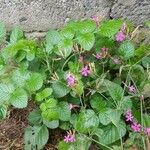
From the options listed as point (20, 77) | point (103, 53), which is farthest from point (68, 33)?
point (20, 77)

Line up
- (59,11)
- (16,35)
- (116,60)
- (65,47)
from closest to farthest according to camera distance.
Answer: (65,47)
(116,60)
(16,35)
(59,11)

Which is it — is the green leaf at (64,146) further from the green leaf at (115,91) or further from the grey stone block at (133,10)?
the grey stone block at (133,10)

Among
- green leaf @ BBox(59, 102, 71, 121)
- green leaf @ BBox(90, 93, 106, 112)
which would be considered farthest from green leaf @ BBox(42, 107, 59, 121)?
green leaf @ BBox(90, 93, 106, 112)

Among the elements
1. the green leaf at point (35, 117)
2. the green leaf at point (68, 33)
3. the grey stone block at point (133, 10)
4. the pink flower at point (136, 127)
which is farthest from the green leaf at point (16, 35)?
the pink flower at point (136, 127)

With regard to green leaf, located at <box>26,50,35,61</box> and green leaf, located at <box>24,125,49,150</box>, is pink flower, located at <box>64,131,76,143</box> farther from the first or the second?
green leaf, located at <box>26,50,35,61</box>

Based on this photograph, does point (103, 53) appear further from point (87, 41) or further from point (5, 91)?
point (5, 91)

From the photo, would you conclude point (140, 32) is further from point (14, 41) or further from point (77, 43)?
point (14, 41)
